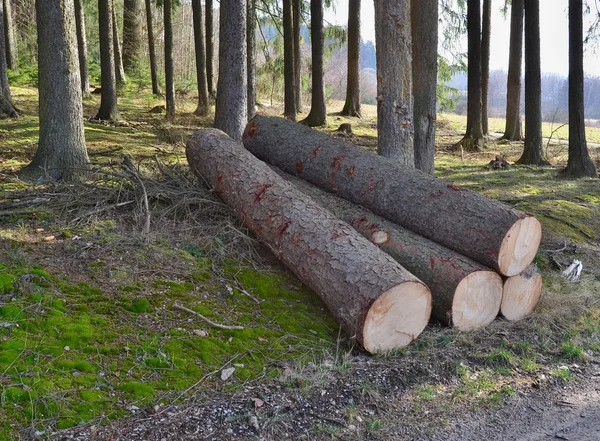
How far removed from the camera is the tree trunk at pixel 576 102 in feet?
41.0

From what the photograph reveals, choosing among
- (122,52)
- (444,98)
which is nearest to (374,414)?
(444,98)

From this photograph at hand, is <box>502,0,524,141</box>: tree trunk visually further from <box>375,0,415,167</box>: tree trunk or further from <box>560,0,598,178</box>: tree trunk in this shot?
<box>375,0,415,167</box>: tree trunk

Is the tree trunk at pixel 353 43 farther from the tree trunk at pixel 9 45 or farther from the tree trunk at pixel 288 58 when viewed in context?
the tree trunk at pixel 9 45

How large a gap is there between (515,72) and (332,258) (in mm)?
16270

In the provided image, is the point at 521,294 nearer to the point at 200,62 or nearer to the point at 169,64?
the point at 169,64

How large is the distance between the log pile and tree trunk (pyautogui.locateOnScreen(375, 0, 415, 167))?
148 cm

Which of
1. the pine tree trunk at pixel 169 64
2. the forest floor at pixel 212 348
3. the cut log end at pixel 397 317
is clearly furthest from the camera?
the pine tree trunk at pixel 169 64

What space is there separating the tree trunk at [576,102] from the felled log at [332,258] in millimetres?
8622

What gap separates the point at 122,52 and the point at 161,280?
1003 inches

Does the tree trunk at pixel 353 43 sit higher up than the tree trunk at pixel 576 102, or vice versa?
the tree trunk at pixel 353 43

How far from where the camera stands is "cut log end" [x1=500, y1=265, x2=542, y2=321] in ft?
19.4

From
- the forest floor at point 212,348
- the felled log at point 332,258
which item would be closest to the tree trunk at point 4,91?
the forest floor at point 212,348

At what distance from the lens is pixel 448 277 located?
18.2ft

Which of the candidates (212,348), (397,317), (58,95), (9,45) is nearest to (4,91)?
(58,95)
